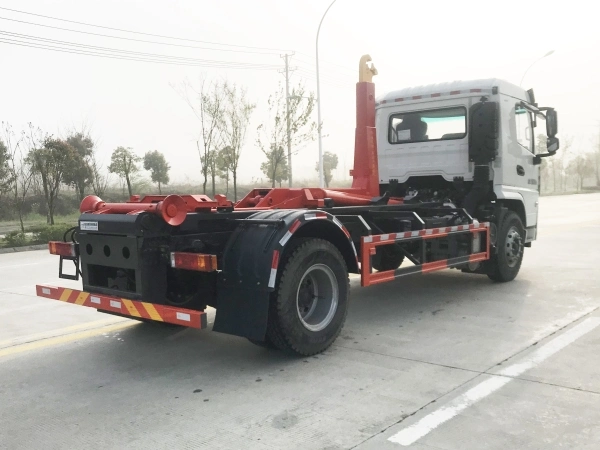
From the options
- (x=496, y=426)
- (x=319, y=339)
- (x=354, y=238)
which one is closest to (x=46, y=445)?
(x=319, y=339)

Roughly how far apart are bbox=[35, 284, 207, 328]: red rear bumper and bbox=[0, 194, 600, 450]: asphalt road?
1.55ft

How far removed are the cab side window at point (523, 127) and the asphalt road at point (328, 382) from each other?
2.43 metres

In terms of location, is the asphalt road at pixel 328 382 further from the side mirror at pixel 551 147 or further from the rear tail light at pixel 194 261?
the side mirror at pixel 551 147

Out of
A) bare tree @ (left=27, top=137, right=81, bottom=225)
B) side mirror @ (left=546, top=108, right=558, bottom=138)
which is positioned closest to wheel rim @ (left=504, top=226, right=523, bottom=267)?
side mirror @ (left=546, top=108, right=558, bottom=138)

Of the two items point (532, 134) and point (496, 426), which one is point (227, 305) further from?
point (532, 134)

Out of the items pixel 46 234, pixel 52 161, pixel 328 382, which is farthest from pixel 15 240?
pixel 328 382

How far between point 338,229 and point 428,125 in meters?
3.55

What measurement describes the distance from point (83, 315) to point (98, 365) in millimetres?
2005

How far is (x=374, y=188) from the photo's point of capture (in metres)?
7.76

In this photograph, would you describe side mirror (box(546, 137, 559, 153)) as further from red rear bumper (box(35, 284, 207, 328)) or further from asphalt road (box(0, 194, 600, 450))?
red rear bumper (box(35, 284, 207, 328))

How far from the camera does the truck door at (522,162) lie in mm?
7859

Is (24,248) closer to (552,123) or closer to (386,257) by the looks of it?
→ (386,257)

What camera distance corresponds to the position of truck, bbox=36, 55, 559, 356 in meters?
4.51

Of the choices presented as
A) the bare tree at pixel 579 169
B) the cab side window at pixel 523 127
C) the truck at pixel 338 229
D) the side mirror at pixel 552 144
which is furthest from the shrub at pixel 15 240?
the bare tree at pixel 579 169
